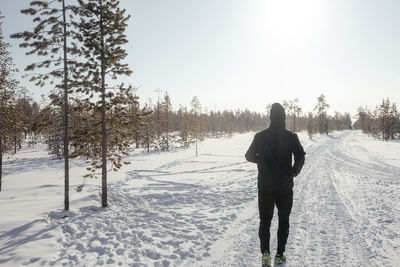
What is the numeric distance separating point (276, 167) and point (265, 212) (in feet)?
2.62

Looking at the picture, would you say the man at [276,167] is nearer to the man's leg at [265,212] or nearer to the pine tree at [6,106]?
the man's leg at [265,212]

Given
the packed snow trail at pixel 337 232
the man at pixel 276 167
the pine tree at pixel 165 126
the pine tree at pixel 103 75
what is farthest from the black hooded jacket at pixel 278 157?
the pine tree at pixel 165 126

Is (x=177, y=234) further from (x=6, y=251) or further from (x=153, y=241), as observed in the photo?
(x=6, y=251)

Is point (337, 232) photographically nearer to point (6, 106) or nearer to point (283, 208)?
point (283, 208)

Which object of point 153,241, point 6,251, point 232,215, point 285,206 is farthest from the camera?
point 232,215

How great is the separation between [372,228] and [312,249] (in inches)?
87.9

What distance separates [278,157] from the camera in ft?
12.1

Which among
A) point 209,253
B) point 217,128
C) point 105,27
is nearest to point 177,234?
point 209,253

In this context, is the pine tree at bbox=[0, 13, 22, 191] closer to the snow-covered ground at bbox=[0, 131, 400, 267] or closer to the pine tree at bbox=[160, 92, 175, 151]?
the snow-covered ground at bbox=[0, 131, 400, 267]

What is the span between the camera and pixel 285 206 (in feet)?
12.3

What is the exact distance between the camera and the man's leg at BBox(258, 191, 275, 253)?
376 centimetres

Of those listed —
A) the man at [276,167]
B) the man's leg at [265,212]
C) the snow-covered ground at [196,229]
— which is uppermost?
the man at [276,167]

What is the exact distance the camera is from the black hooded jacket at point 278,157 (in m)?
3.69

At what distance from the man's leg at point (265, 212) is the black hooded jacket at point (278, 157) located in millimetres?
124
